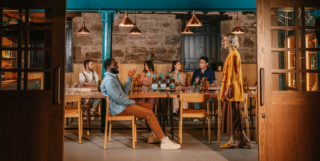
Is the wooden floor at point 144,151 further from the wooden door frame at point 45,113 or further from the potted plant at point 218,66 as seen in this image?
the potted plant at point 218,66

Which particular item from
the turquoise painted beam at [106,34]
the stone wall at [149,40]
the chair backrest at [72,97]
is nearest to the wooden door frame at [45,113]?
the chair backrest at [72,97]

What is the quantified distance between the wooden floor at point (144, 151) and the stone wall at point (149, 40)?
4807 mm

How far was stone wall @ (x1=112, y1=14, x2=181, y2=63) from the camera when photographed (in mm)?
9883

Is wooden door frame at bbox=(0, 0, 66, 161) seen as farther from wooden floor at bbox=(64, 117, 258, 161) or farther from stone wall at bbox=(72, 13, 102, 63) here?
stone wall at bbox=(72, 13, 102, 63)

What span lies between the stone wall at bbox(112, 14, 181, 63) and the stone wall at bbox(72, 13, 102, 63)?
54 cm

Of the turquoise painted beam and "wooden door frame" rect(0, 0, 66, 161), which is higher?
the turquoise painted beam

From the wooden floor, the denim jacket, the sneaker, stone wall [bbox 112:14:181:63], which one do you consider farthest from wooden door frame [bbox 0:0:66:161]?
stone wall [bbox 112:14:181:63]

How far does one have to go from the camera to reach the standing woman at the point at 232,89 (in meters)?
4.36

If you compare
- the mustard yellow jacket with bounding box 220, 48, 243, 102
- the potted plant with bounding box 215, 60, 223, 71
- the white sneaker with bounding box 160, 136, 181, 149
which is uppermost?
the potted plant with bounding box 215, 60, 223, 71

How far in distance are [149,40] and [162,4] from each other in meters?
3.37

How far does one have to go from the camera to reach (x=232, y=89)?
439 cm

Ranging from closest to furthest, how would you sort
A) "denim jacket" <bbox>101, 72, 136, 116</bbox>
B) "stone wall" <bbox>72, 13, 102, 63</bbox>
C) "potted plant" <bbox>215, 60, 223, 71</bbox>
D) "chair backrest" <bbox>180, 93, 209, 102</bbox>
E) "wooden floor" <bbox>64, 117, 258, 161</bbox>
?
1. "wooden floor" <bbox>64, 117, 258, 161</bbox>
2. "denim jacket" <bbox>101, 72, 136, 116</bbox>
3. "chair backrest" <bbox>180, 93, 209, 102</bbox>
4. "potted plant" <bbox>215, 60, 223, 71</bbox>
5. "stone wall" <bbox>72, 13, 102, 63</bbox>

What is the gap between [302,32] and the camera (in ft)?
10.0

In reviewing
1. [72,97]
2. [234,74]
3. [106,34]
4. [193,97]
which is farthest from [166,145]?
[106,34]
